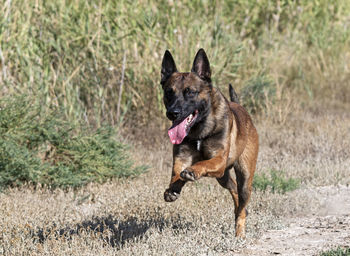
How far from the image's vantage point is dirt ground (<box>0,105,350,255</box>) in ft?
18.4


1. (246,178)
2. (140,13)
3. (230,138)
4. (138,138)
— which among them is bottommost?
(138,138)

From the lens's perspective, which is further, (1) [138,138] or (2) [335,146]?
(1) [138,138]

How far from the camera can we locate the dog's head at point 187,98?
17.3 ft

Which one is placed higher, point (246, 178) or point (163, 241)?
point (246, 178)

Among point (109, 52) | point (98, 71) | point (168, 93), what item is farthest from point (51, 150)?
point (168, 93)

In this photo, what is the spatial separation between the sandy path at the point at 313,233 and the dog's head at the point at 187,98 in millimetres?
1282

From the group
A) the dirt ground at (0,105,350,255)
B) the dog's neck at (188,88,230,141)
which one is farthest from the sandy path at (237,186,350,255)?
the dog's neck at (188,88,230,141)

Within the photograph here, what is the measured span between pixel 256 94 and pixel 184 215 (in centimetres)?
490

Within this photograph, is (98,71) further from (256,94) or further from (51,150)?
(256,94)

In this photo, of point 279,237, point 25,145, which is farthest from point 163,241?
point 25,145

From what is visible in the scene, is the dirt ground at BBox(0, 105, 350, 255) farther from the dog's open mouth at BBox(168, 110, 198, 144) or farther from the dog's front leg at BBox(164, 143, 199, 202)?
the dog's open mouth at BBox(168, 110, 198, 144)

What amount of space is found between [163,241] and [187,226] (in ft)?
2.61

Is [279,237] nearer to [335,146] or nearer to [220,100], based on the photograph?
[220,100]

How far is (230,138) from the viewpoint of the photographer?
5.62 meters
